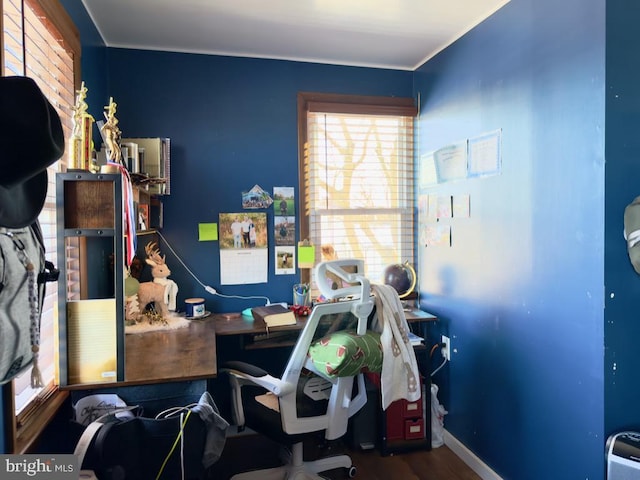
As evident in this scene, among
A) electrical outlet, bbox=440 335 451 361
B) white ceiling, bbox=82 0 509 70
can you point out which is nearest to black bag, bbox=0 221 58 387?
white ceiling, bbox=82 0 509 70

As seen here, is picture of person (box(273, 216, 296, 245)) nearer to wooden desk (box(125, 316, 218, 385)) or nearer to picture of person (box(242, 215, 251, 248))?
picture of person (box(242, 215, 251, 248))

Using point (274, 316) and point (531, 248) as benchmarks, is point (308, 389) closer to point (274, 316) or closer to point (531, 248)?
point (274, 316)

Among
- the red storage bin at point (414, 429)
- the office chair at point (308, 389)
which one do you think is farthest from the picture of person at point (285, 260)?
the red storage bin at point (414, 429)

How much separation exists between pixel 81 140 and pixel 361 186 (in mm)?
1795

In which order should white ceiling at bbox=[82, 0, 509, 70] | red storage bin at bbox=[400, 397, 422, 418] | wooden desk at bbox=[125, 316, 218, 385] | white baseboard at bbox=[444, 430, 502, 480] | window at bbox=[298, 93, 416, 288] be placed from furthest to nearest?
window at bbox=[298, 93, 416, 288] < red storage bin at bbox=[400, 397, 422, 418] < white baseboard at bbox=[444, 430, 502, 480] < white ceiling at bbox=[82, 0, 509, 70] < wooden desk at bbox=[125, 316, 218, 385]

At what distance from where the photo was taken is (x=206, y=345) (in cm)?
196

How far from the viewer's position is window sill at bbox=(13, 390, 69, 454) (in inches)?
50.7

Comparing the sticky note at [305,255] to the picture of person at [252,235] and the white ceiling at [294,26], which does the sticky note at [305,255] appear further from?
the white ceiling at [294,26]

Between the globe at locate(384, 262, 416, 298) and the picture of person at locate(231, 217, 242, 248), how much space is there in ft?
3.13

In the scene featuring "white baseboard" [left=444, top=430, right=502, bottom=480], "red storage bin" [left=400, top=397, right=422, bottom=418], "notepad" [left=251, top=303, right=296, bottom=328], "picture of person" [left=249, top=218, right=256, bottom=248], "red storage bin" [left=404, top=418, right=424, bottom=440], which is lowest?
"white baseboard" [left=444, top=430, right=502, bottom=480]

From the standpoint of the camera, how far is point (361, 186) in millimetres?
2961

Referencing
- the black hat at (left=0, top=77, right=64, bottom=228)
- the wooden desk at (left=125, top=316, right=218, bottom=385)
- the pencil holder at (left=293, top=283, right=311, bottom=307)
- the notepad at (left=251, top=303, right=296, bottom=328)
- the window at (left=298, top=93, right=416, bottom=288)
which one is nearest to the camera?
the black hat at (left=0, top=77, right=64, bottom=228)

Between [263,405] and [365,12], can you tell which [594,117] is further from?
[263,405]

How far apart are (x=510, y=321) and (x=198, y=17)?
2.18 m
